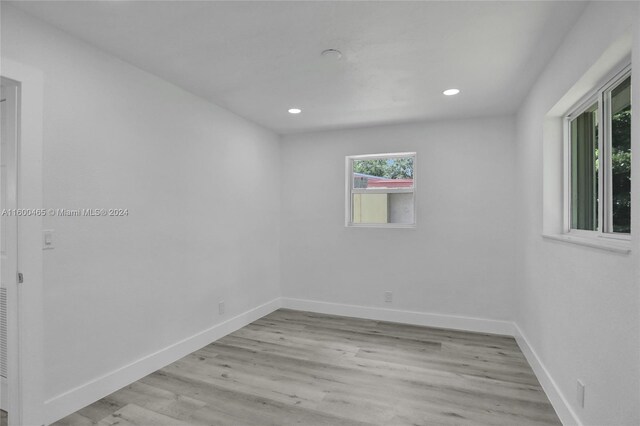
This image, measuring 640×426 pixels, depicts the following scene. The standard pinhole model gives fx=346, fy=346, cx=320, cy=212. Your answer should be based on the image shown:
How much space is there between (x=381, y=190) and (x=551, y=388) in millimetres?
2684

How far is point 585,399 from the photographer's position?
186 cm

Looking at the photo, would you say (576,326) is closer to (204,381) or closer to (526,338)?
(526,338)

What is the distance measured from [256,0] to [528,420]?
9.81 ft

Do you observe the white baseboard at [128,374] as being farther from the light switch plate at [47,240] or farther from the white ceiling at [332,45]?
the white ceiling at [332,45]

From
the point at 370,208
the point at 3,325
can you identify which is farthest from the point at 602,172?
the point at 3,325

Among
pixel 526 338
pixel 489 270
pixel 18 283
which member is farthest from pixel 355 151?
pixel 18 283

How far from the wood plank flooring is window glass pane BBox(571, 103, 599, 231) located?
4.29 feet

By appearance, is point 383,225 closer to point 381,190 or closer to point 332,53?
point 381,190

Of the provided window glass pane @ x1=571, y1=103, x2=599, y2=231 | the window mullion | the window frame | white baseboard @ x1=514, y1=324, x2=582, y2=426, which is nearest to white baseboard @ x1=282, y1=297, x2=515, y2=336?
white baseboard @ x1=514, y1=324, x2=582, y2=426

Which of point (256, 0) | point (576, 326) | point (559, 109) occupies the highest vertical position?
point (256, 0)

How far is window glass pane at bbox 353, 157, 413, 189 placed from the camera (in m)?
4.38

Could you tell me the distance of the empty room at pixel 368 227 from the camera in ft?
6.30

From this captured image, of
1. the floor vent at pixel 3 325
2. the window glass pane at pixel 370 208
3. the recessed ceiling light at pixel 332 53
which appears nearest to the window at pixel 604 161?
the recessed ceiling light at pixel 332 53

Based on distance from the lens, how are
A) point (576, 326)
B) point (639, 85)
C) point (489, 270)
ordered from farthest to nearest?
point (489, 270) → point (576, 326) → point (639, 85)
